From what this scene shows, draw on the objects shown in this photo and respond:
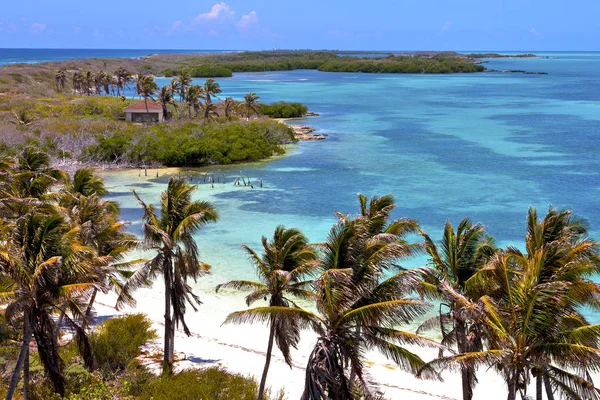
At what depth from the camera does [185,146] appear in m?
57.2

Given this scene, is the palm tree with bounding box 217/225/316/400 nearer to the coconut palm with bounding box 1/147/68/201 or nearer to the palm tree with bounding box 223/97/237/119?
the coconut palm with bounding box 1/147/68/201

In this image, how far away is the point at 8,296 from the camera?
15.4 metres

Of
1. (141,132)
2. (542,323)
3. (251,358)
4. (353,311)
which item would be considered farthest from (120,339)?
(141,132)

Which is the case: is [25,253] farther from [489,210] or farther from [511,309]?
[489,210]

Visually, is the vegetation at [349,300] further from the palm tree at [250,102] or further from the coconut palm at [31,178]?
the palm tree at [250,102]

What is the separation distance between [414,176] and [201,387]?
38.9 metres

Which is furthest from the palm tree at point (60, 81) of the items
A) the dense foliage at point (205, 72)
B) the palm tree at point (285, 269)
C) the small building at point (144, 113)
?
the palm tree at point (285, 269)

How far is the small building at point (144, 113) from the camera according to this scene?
73188mm

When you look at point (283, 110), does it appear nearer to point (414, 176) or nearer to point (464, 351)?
point (414, 176)

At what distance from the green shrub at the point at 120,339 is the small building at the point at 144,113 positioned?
51.5 metres

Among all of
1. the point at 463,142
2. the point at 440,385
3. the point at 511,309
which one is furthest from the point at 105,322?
the point at 463,142

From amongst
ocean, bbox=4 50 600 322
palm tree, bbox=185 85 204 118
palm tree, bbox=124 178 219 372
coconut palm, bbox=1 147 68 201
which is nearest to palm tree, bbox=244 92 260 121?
palm tree, bbox=185 85 204 118

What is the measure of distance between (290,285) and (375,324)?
11.1 ft

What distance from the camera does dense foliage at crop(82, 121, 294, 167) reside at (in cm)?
5650
